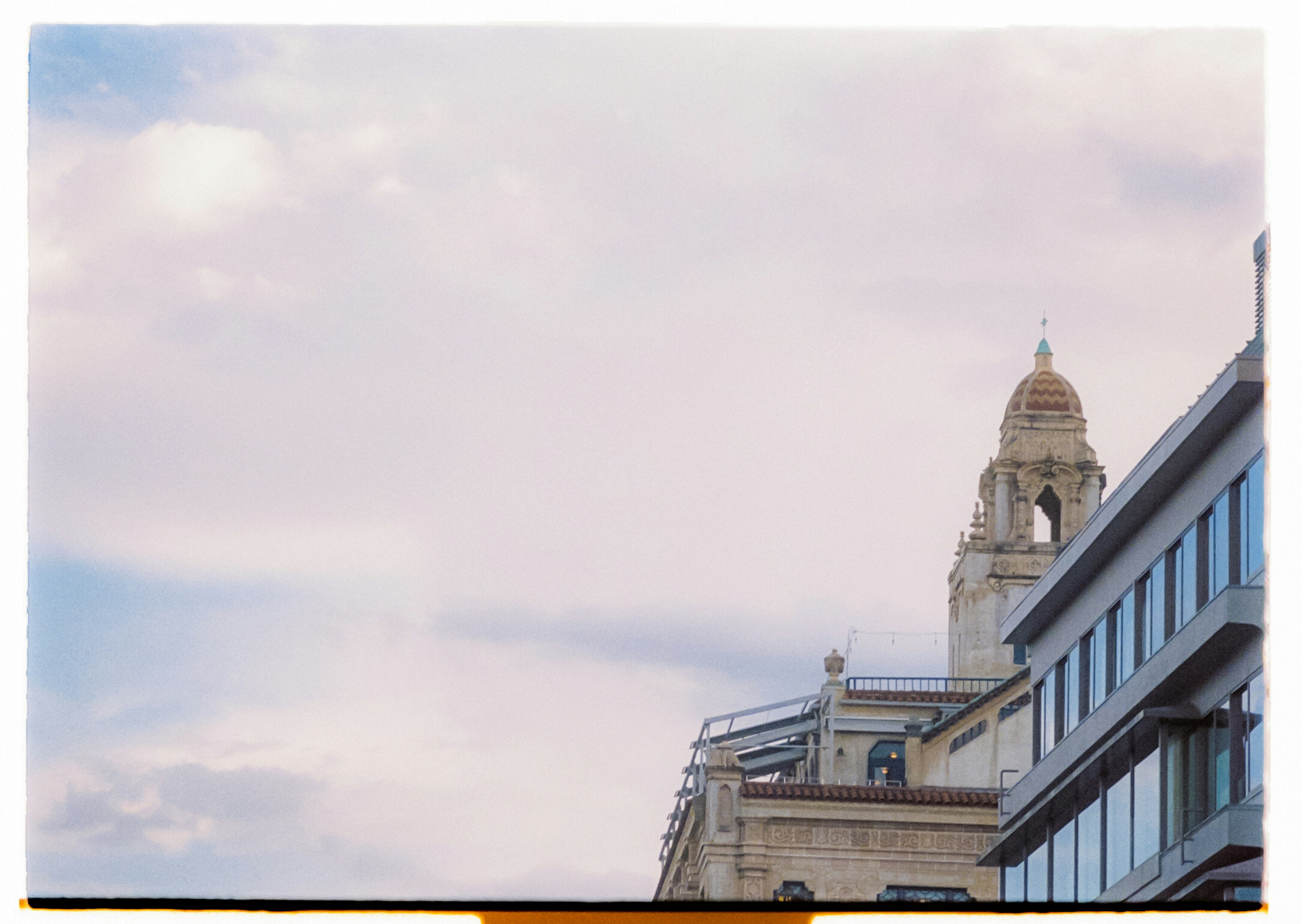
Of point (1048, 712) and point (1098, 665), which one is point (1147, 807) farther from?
point (1048, 712)

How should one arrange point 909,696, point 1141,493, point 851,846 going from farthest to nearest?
point 909,696 → point 851,846 → point 1141,493

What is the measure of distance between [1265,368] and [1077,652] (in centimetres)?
590

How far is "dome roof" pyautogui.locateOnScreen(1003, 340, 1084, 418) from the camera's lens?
1262cm

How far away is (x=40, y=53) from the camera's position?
1185cm

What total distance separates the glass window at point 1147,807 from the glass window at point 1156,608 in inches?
38.1

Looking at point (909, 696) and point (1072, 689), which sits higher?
point (909, 696)

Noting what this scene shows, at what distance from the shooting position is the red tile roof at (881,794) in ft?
73.1

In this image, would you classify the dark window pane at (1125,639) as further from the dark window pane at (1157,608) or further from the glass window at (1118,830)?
the glass window at (1118,830)

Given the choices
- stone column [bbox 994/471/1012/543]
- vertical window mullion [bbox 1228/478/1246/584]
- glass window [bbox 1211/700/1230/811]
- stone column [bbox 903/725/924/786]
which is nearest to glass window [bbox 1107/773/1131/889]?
glass window [bbox 1211/700/1230/811]

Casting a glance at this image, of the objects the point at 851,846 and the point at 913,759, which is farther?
the point at 913,759

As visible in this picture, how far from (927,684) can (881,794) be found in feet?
4.49

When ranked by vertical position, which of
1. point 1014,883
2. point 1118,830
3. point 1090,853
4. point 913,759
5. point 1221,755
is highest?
point 913,759

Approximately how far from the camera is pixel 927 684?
900 inches

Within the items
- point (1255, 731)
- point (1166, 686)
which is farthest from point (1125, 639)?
point (1255, 731)
